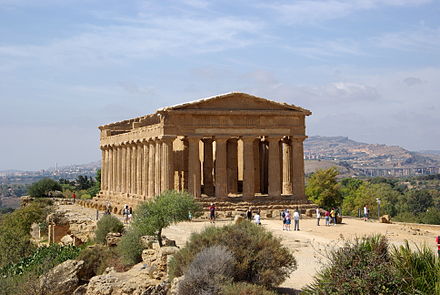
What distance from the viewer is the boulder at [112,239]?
96.1 feet

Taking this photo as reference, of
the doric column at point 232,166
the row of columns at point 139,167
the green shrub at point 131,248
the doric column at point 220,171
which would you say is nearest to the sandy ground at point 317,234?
the green shrub at point 131,248

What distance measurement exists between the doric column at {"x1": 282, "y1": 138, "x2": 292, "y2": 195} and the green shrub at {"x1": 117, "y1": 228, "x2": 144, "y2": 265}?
20.7 metres

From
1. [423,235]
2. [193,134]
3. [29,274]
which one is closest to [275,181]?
[193,134]

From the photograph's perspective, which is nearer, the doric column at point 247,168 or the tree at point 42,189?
the doric column at point 247,168

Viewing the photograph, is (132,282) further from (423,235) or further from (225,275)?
(423,235)

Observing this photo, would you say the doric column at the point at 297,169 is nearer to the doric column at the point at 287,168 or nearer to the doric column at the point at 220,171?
the doric column at the point at 287,168

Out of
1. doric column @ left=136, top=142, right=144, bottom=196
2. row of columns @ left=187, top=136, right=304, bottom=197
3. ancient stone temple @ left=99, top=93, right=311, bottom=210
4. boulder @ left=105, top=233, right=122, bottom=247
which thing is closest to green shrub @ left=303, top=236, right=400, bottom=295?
boulder @ left=105, top=233, right=122, bottom=247

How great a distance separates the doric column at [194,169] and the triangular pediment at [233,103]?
234cm

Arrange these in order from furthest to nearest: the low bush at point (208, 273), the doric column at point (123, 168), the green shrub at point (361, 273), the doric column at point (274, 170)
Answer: the doric column at point (123, 168) < the doric column at point (274, 170) < the low bush at point (208, 273) < the green shrub at point (361, 273)

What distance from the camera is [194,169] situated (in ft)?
136

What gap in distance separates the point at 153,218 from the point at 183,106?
15.2 meters

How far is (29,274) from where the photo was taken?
981 inches

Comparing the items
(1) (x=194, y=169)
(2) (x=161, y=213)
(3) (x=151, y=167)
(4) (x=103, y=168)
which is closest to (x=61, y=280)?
(2) (x=161, y=213)

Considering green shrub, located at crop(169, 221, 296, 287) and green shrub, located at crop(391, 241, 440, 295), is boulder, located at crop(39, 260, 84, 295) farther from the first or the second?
green shrub, located at crop(391, 241, 440, 295)
